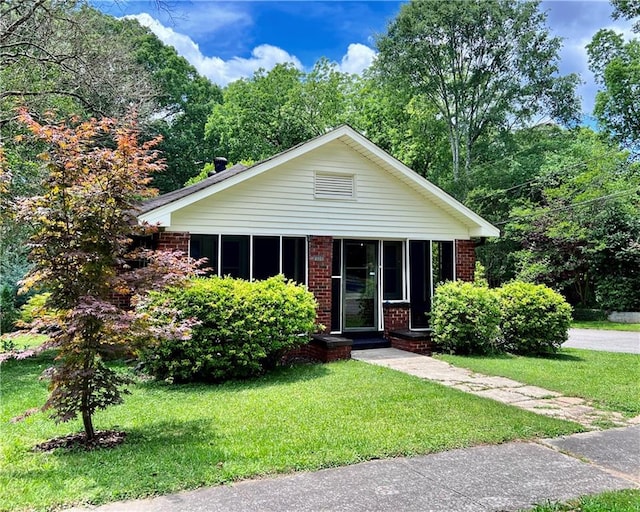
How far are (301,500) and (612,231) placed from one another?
65.8ft

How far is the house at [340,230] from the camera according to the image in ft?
31.0

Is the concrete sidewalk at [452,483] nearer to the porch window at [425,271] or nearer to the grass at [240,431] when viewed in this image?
the grass at [240,431]

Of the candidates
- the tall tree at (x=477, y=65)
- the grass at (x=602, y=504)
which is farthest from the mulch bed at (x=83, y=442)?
the tall tree at (x=477, y=65)

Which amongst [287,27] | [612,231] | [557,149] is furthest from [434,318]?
[557,149]

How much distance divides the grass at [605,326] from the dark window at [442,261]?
8779 mm

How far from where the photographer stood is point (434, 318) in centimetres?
1012

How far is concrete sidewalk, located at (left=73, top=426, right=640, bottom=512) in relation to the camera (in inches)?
130

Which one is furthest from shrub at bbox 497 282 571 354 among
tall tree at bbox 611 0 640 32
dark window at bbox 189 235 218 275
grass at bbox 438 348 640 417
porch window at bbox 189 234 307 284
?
tall tree at bbox 611 0 640 32

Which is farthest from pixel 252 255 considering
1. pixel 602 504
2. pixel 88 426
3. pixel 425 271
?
pixel 602 504

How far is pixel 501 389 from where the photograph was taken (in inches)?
273

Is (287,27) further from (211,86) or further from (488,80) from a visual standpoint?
(211,86)

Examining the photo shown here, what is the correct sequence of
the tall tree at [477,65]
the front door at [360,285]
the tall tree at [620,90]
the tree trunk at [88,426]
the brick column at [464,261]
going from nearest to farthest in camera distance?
1. the tree trunk at [88,426]
2. the front door at [360,285]
3. the brick column at [464,261]
4. the tall tree at [620,90]
5. the tall tree at [477,65]

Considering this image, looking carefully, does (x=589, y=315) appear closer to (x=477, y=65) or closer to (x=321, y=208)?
(x=477, y=65)

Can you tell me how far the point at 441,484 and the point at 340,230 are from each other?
7094 millimetres
